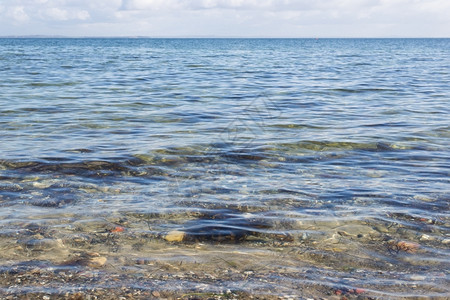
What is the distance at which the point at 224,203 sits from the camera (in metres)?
6.24

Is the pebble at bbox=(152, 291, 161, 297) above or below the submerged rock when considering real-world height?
above

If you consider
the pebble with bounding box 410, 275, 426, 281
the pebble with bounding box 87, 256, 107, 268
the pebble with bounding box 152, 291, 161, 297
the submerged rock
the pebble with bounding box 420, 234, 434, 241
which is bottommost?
the submerged rock

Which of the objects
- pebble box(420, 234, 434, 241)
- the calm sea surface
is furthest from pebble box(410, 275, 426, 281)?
pebble box(420, 234, 434, 241)

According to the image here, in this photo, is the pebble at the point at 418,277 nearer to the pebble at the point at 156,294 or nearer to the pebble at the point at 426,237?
the pebble at the point at 426,237

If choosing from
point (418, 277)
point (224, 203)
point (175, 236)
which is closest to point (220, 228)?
point (175, 236)

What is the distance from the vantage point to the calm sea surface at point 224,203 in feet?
13.7

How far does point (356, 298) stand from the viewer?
378 cm

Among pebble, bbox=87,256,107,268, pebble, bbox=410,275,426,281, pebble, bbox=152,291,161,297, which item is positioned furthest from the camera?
pebble, bbox=87,256,107,268

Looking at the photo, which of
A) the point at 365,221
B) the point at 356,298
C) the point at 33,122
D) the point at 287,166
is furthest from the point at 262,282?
the point at 33,122

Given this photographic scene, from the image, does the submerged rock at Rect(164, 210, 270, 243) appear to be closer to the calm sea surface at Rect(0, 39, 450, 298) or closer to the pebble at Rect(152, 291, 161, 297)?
the calm sea surface at Rect(0, 39, 450, 298)

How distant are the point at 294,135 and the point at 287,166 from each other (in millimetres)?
2648

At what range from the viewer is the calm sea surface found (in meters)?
4.17

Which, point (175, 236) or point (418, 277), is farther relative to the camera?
point (175, 236)

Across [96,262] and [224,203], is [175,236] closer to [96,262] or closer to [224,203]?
[96,262]
